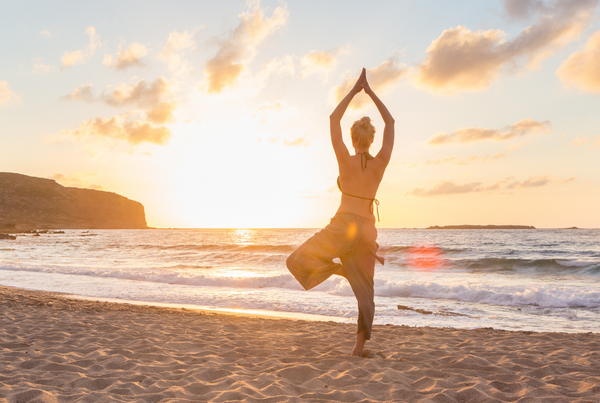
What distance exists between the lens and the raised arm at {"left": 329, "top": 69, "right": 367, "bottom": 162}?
127 inches

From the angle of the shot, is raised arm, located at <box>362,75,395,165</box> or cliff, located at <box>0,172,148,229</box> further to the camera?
cliff, located at <box>0,172,148,229</box>

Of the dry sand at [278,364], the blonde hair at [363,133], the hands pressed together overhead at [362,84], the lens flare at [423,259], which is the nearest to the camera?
the dry sand at [278,364]

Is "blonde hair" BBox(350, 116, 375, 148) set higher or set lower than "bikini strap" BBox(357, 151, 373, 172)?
higher

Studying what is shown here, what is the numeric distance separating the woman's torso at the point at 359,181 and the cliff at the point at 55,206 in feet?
393

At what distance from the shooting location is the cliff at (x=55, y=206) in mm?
107875

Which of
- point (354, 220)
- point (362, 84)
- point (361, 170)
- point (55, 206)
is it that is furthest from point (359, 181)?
point (55, 206)

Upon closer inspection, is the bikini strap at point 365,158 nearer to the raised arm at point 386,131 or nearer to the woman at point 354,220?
the woman at point 354,220

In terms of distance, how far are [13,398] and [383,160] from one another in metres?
→ 3.56

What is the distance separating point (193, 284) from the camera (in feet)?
46.5

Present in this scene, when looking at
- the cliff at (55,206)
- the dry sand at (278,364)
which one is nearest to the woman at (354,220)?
the dry sand at (278,364)

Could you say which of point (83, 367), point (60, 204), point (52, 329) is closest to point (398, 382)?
point (83, 367)

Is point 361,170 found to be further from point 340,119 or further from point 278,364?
point 278,364

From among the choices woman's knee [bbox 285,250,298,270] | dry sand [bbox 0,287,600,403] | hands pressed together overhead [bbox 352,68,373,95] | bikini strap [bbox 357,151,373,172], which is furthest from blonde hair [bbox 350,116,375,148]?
dry sand [bbox 0,287,600,403]

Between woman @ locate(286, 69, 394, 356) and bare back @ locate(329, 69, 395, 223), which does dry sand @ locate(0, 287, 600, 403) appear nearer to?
woman @ locate(286, 69, 394, 356)
